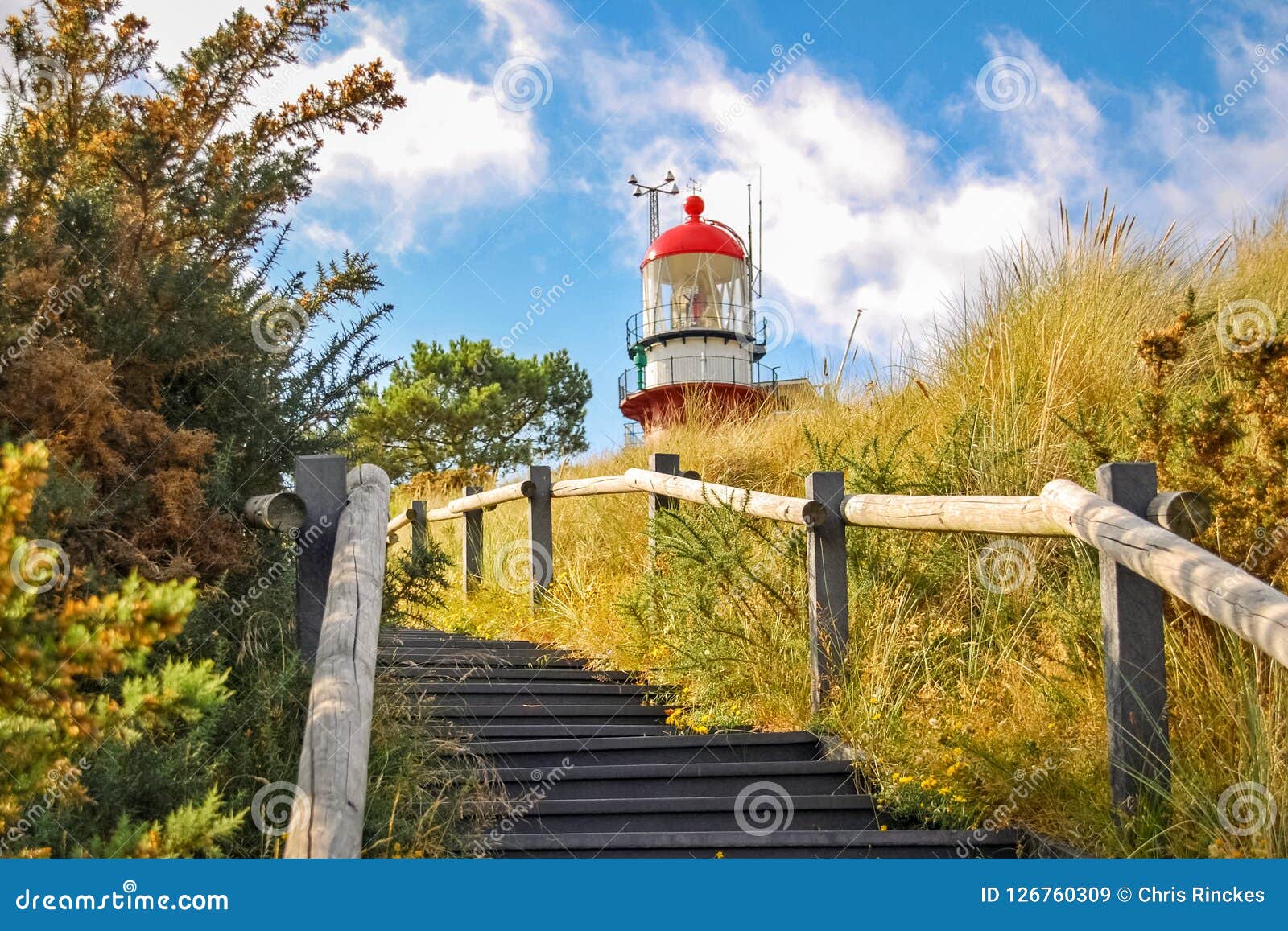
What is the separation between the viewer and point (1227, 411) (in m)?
3.53

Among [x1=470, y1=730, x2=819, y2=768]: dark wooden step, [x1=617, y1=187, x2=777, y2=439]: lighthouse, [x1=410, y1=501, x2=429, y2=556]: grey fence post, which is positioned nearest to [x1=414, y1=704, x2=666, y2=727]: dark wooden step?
[x1=470, y1=730, x2=819, y2=768]: dark wooden step

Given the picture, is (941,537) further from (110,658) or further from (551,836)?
(110,658)

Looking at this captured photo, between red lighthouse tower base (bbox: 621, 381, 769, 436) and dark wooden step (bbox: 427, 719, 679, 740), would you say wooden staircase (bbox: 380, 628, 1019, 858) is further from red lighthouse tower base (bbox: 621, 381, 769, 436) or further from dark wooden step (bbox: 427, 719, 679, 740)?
red lighthouse tower base (bbox: 621, 381, 769, 436)

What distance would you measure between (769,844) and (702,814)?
37 cm

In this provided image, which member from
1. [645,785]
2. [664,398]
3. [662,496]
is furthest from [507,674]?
[664,398]

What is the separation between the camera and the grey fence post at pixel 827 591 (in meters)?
4.27

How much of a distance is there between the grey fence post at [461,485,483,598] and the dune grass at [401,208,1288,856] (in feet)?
1.59

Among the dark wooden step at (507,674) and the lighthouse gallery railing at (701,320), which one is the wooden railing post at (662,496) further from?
the lighthouse gallery railing at (701,320)

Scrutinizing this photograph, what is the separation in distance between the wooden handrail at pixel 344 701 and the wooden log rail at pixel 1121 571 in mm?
1974

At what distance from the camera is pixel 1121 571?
9.93ft

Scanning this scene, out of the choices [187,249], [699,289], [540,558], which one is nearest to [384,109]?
[187,249]

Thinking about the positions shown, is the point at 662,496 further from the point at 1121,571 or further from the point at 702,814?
the point at 1121,571

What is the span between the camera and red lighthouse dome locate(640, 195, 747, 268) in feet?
55.4

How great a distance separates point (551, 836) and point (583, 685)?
66.4 inches
